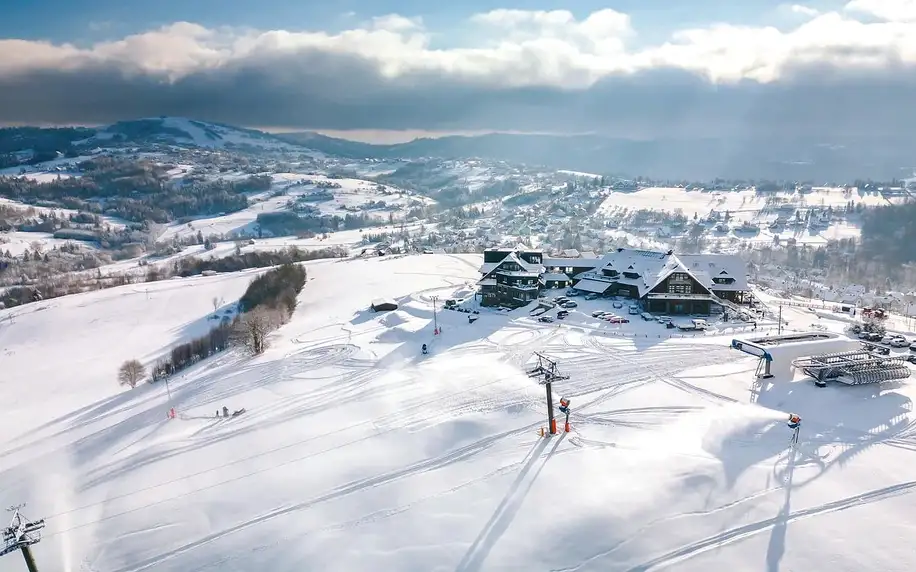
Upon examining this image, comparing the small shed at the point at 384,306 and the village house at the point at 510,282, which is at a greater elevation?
the village house at the point at 510,282

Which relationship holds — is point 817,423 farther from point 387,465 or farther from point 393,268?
point 393,268

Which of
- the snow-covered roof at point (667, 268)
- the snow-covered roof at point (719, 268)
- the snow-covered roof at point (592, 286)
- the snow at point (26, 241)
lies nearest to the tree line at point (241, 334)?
the snow-covered roof at point (592, 286)

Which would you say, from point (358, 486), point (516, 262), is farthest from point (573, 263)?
point (358, 486)

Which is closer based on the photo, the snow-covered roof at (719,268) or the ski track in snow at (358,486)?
the ski track in snow at (358,486)

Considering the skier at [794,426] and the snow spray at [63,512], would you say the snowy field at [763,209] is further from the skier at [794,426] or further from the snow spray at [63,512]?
the snow spray at [63,512]

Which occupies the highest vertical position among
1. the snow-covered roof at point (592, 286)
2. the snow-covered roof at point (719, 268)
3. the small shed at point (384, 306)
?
the snow-covered roof at point (719, 268)

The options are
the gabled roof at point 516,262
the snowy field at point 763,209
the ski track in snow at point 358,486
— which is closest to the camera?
the ski track in snow at point 358,486
